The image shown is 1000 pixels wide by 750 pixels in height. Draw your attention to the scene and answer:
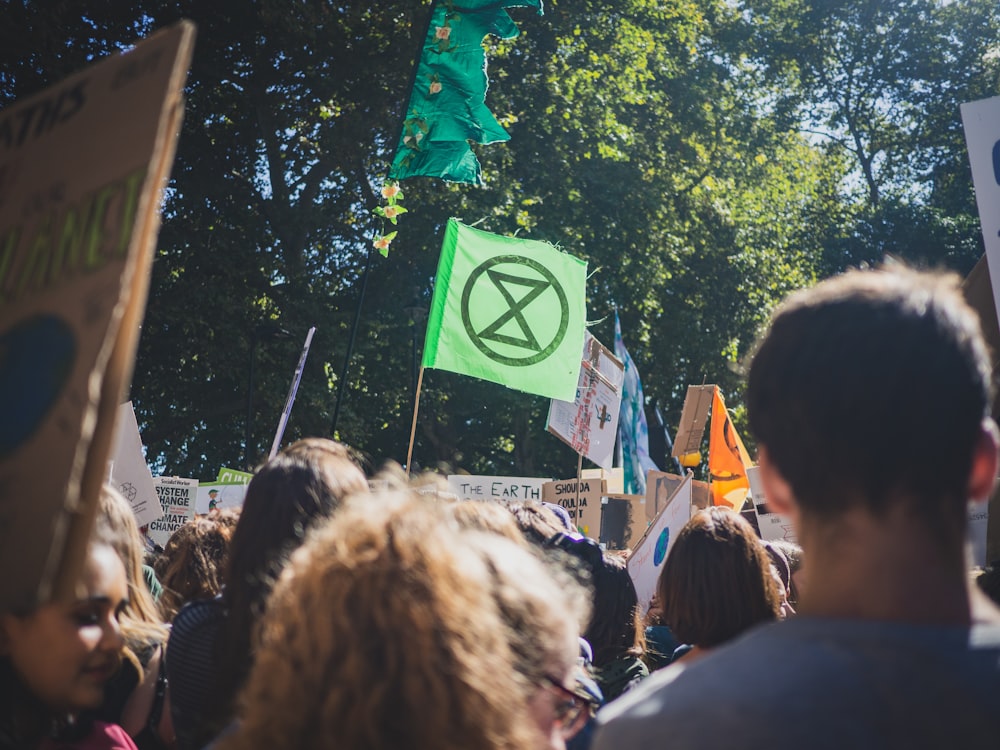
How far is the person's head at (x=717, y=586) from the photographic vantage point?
2674 mm

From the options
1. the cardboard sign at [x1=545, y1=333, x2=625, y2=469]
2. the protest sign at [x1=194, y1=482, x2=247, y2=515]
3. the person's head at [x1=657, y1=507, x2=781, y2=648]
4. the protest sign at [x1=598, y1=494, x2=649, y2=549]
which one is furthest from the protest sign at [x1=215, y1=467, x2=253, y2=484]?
the person's head at [x1=657, y1=507, x2=781, y2=648]

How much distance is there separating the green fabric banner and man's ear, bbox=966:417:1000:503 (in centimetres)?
589

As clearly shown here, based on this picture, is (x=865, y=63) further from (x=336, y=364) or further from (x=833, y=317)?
(x=833, y=317)

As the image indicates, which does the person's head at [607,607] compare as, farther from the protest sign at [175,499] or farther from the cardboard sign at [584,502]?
the protest sign at [175,499]

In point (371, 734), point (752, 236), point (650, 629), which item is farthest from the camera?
point (752, 236)

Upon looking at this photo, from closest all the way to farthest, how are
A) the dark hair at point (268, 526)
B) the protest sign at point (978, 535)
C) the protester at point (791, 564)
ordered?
the dark hair at point (268, 526) < the protest sign at point (978, 535) < the protester at point (791, 564)

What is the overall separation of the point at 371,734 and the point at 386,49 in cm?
1590

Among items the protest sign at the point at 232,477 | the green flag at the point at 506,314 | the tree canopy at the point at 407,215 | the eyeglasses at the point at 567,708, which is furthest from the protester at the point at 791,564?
the tree canopy at the point at 407,215

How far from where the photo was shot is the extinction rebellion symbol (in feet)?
19.4

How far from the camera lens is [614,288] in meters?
17.5

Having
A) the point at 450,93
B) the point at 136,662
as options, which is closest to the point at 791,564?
the point at 136,662

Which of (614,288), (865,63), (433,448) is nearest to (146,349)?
(433,448)

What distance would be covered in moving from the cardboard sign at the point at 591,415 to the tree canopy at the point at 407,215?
16.3ft

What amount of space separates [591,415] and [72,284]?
7.12 metres
